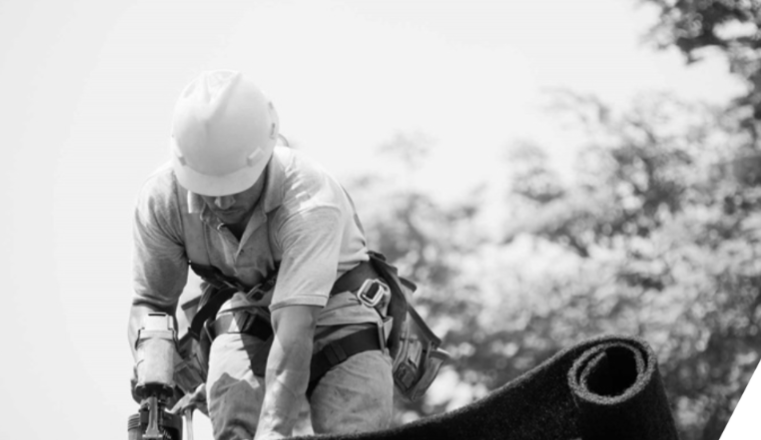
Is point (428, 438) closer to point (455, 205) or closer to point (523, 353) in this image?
point (523, 353)

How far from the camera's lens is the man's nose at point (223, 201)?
4879 mm

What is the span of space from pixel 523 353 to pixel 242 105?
14239 mm

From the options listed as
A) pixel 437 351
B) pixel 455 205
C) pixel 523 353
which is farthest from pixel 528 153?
pixel 437 351

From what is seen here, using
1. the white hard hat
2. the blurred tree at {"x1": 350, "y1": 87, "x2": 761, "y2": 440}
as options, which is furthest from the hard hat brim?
the blurred tree at {"x1": 350, "y1": 87, "x2": 761, "y2": 440}

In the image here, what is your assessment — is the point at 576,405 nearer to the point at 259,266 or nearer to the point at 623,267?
the point at 259,266

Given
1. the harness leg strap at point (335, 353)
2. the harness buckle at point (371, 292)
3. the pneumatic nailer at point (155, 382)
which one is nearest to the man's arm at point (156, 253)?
the pneumatic nailer at point (155, 382)

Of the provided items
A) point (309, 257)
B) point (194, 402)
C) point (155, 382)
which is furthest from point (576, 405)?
point (194, 402)

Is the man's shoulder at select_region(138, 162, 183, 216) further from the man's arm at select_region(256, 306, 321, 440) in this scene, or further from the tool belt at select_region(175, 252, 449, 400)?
the man's arm at select_region(256, 306, 321, 440)

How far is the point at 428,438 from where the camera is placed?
356cm

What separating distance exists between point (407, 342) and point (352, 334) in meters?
0.46

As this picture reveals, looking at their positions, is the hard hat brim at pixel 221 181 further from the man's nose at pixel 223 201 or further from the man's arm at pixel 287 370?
the man's arm at pixel 287 370

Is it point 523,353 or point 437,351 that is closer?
point 437,351

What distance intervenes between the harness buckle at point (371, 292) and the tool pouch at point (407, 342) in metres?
0.10

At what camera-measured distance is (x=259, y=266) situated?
5.04 m
